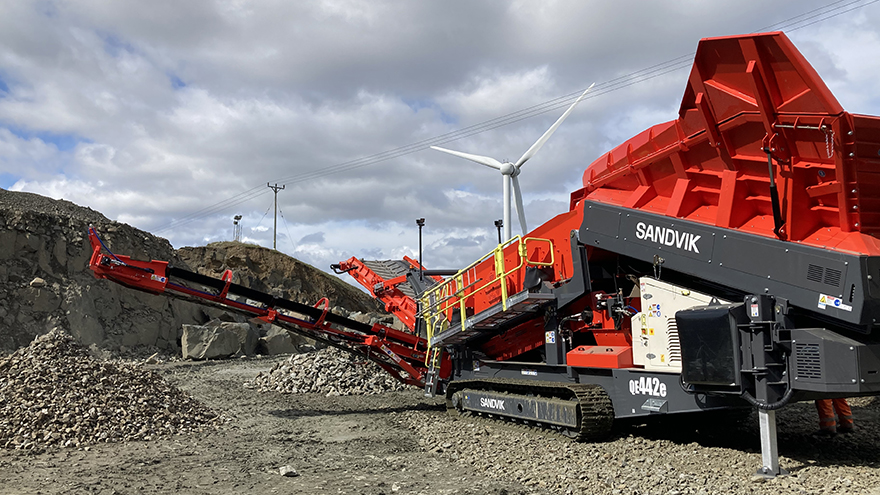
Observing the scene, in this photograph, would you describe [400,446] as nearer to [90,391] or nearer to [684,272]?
[684,272]

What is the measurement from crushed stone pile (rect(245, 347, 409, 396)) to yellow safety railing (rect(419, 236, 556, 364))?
2.69 metres

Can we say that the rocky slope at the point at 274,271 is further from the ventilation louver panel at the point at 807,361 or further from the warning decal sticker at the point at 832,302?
the warning decal sticker at the point at 832,302

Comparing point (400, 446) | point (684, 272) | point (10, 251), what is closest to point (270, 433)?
point (400, 446)

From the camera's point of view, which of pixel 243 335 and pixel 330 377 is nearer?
pixel 330 377

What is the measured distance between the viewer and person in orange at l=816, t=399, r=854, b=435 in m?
8.04

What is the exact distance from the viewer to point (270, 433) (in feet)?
33.3

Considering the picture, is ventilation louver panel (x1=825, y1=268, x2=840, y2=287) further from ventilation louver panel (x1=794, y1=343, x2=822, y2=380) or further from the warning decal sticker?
ventilation louver panel (x1=794, y1=343, x2=822, y2=380)

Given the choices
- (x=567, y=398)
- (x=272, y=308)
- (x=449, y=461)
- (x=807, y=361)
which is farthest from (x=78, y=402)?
(x=807, y=361)

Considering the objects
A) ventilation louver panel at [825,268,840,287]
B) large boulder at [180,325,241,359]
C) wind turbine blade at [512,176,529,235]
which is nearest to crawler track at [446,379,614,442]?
ventilation louver panel at [825,268,840,287]

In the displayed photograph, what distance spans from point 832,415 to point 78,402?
10440mm

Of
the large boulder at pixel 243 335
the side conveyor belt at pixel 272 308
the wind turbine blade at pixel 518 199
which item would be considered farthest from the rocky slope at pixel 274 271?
the side conveyor belt at pixel 272 308

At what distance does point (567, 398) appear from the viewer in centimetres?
849

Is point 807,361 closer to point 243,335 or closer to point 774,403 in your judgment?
point 774,403

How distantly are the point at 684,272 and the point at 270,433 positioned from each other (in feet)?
21.9
